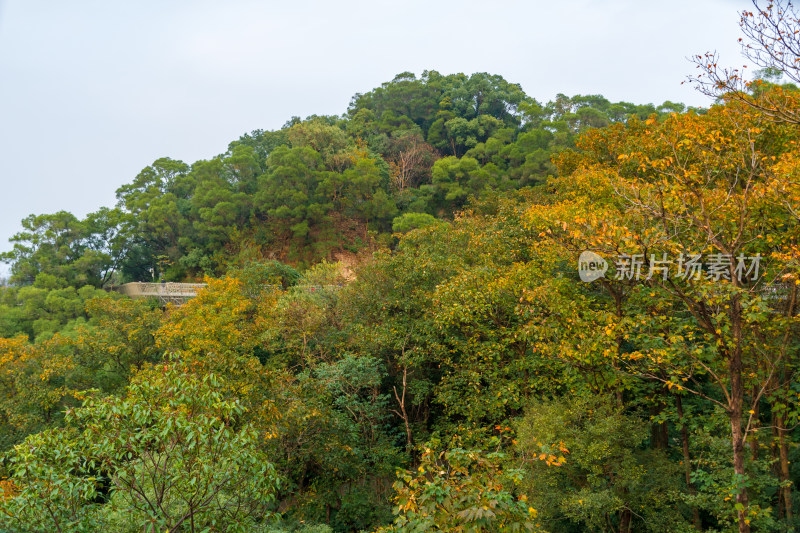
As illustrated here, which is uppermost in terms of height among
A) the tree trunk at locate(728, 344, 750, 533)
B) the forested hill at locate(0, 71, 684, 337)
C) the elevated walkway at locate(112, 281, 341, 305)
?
the forested hill at locate(0, 71, 684, 337)

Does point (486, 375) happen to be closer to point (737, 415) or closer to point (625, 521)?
point (625, 521)

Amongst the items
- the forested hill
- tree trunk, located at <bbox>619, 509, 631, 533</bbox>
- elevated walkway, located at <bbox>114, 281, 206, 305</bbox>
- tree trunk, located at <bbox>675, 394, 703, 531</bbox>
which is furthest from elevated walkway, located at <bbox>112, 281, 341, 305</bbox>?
tree trunk, located at <bbox>675, 394, 703, 531</bbox>

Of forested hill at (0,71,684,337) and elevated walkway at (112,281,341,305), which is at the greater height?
forested hill at (0,71,684,337)

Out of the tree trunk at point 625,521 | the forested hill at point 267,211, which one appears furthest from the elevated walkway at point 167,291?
the tree trunk at point 625,521

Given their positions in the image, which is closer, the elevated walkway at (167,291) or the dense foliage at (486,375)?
the dense foliage at (486,375)

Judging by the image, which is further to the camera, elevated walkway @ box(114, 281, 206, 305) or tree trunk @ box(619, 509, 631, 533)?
elevated walkway @ box(114, 281, 206, 305)

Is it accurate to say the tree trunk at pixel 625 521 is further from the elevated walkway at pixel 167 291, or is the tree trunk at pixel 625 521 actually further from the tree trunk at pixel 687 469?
the elevated walkway at pixel 167 291

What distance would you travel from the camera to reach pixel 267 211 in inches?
962

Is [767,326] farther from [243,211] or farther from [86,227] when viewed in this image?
[86,227]

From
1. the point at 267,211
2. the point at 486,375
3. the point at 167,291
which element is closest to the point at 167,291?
the point at 167,291

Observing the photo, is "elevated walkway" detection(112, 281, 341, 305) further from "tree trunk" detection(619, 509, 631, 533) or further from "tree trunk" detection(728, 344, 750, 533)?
"tree trunk" detection(728, 344, 750, 533)

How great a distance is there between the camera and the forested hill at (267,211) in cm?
2277

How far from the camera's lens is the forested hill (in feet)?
74.7

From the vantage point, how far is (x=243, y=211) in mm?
25297
